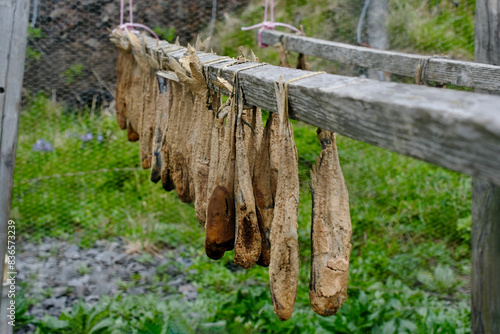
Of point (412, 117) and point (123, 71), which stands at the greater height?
point (412, 117)

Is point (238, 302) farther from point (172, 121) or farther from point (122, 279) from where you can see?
point (172, 121)

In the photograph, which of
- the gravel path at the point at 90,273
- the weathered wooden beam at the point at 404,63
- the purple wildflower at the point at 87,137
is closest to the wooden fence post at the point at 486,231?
the weathered wooden beam at the point at 404,63

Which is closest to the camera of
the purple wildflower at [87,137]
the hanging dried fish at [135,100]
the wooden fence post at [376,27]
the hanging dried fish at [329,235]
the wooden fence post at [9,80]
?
the hanging dried fish at [329,235]

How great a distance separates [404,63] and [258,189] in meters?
1.21

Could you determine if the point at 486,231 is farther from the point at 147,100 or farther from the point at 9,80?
the point at 9,80

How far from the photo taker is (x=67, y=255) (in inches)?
179

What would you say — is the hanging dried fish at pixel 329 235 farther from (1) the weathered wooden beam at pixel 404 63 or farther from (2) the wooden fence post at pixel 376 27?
(2) the wooden fence post at pixel 376 27

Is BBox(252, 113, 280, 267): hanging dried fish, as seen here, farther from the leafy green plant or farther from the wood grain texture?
the leafy green plant

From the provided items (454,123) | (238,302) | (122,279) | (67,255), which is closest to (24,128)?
(67,255)

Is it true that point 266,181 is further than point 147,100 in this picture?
No

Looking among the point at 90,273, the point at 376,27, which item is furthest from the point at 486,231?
the point at 90,273

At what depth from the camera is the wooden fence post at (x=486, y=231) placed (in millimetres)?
2316

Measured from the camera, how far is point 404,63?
2160mm

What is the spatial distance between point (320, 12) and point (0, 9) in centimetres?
385
